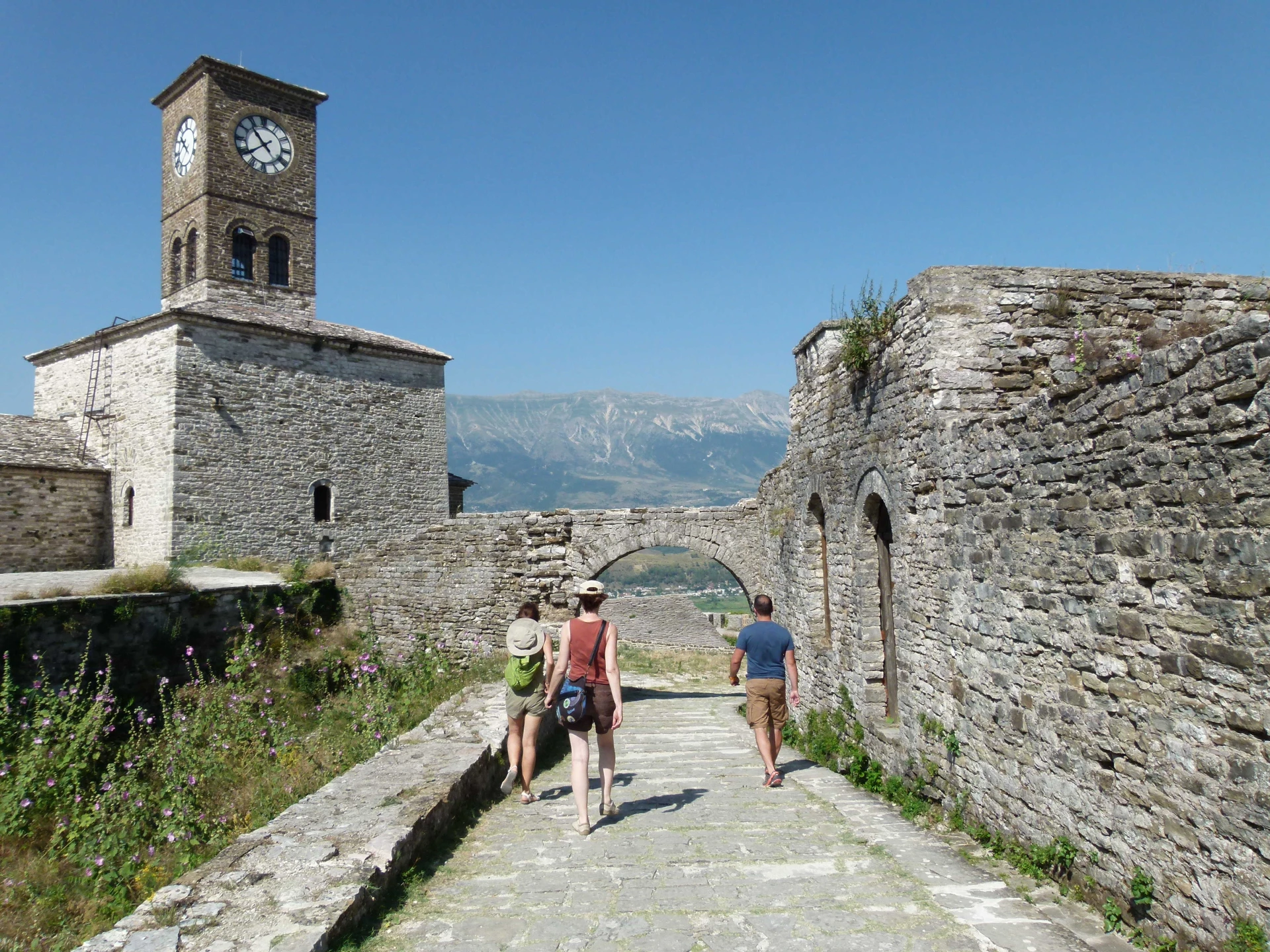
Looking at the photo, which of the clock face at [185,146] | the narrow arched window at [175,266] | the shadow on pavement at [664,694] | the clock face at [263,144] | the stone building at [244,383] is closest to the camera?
the shadow on pavement at [664,694]

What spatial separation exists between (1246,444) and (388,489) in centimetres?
2186

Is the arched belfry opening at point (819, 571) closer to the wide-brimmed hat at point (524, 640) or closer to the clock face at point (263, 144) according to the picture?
the wide-brimmed hat at point (524, 640)

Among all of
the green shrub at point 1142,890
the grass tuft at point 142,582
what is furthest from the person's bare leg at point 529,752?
the grass tuft at point 142,582

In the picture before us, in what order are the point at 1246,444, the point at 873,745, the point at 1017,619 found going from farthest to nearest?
the point at 873,745 < the point at 1017,619 < the point at 1246,444

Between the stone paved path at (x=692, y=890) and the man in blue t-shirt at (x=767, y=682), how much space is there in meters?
0.52

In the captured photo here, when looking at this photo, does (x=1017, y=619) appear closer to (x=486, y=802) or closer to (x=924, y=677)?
(x=924, y=677)

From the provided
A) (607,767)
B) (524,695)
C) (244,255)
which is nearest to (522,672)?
(524,695)

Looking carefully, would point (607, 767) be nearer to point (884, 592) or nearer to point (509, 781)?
point (509, 781)

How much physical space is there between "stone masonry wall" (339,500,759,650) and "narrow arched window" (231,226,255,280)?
10785 mm

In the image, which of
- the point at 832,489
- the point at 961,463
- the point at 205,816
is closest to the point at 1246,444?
the point at 961,463

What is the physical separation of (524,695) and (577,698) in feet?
3.74

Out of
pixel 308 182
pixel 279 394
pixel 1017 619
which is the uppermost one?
pixel 308 182

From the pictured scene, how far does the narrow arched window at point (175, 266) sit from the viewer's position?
24688mm

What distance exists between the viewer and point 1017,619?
5.00 meters
